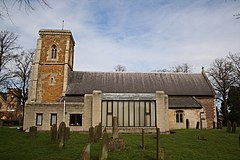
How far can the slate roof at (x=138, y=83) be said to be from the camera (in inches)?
1248

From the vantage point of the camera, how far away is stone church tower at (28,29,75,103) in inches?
1212

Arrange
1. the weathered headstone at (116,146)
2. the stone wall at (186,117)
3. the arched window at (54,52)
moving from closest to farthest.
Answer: the weathered headstone at (116,146) → the stone wall at (186,117) → the arched window at (54,52)

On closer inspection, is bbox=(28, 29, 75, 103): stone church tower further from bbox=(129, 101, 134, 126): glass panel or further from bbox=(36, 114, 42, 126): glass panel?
bbox=(129, 101, 134, 126): glass panel

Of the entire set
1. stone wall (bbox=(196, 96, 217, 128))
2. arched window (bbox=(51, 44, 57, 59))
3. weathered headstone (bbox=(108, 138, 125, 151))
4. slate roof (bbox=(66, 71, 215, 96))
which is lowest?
weathered headstone (bbox=(108, 138, 125, 151))

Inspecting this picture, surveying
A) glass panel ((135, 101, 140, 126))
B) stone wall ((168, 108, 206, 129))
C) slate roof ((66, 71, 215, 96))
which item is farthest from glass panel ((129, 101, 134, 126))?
stone wall ((168, 108, 206, 129))

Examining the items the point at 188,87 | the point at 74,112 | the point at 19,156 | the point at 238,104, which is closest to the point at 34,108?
the point at 74,112

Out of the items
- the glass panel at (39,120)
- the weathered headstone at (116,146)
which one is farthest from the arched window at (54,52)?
the weathered headstone at (116,146)

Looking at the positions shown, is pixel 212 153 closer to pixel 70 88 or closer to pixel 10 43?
pixel 70 88

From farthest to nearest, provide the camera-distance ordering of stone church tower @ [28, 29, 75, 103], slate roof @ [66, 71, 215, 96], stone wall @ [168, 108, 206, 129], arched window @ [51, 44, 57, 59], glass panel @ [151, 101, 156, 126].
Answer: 1. arched window @ [51, 44, 57, 59]
2. slate roof @ [66, 71, 215, 96]
3. stone church tower @ [28, 29, 75, 103]
4. stone wall @ [168, 108, 206, 129]
5. glass panel @ [151, 101, 156, 126]

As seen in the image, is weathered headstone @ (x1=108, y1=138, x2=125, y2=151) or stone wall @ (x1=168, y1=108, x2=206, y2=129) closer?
weathered headstone @ (x1=108, y1=138, x2=125, y2=151)

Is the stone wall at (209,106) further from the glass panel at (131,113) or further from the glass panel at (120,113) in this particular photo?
the glass panel at (120,113)

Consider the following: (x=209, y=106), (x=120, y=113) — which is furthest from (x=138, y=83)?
(x=209, y=106)

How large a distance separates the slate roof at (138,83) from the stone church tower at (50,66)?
5.30 feet

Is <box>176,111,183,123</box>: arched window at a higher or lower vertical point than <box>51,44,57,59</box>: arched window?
lower
